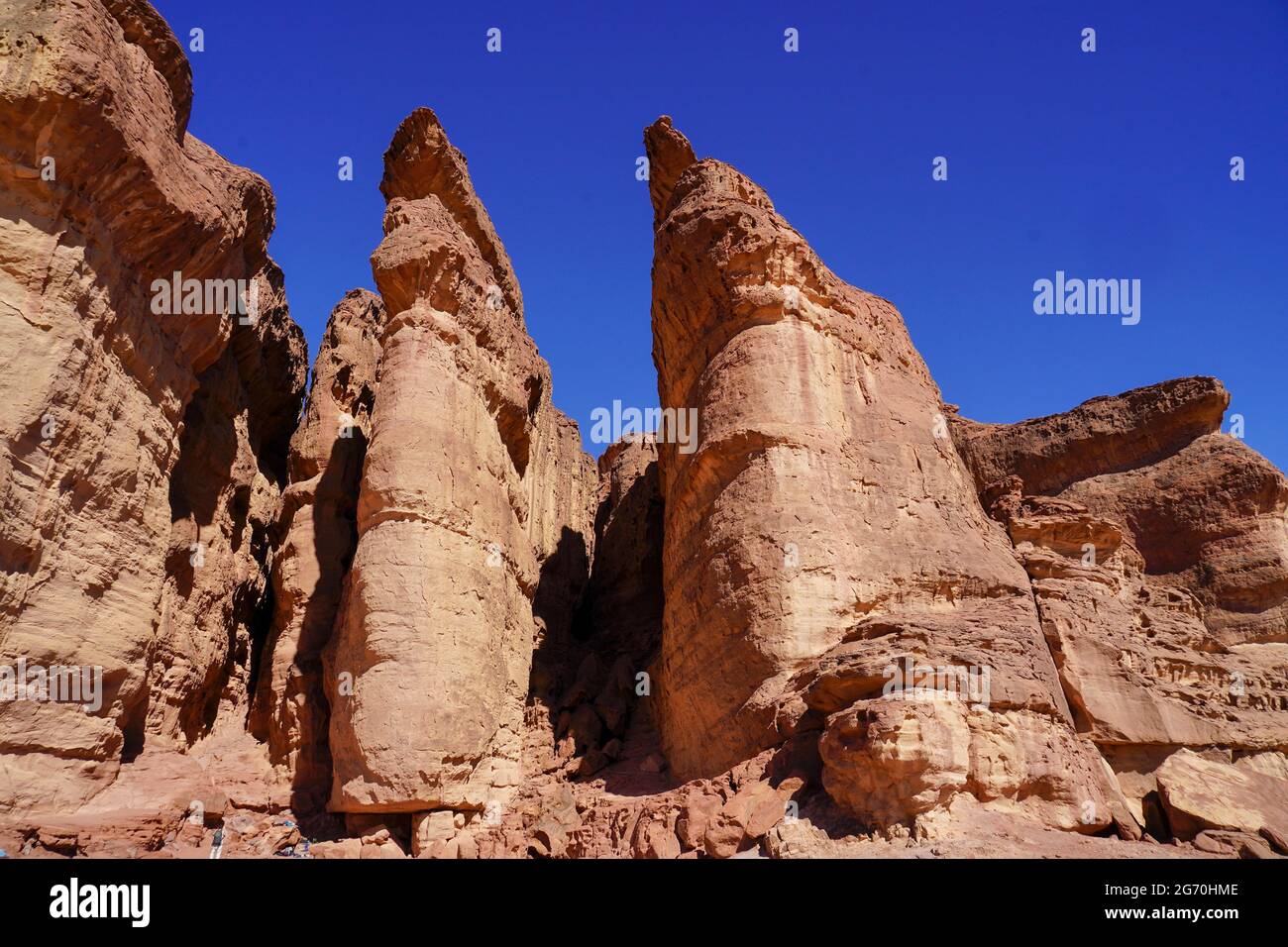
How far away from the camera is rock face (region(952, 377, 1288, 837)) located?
14906 mm

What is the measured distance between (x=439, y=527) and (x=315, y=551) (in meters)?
3.85

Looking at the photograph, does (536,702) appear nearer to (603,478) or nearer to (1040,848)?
(1040,848)

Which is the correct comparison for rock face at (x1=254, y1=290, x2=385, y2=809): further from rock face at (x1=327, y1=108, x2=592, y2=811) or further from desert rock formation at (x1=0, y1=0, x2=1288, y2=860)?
rock face at (x1=327, y1=108, x2=592, y2=811)

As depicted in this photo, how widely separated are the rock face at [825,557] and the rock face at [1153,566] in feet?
4.71

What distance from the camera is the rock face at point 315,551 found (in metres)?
16.3

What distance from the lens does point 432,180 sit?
21.0m

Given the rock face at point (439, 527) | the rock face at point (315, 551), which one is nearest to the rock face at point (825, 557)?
the rock face at point (439, 527)

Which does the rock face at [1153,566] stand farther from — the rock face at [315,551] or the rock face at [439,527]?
the rock face at [315,551]

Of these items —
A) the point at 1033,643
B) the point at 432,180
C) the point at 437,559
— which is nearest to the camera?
the point at 1033,643

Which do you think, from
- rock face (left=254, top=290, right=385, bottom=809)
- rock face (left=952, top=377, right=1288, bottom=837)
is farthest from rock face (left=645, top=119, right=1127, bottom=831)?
rock face (left=254, top=290, right=385, bottom=809)

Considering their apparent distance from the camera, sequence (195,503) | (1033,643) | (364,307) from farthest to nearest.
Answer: (364,307), (195,503), (1033,643)

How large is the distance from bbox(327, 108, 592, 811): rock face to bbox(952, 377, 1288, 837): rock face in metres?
9.98
